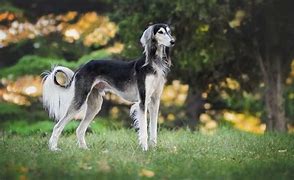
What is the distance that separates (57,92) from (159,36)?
6.03ft

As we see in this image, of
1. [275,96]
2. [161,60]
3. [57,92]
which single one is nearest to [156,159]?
[161,60]

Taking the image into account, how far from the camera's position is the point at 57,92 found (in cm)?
1074

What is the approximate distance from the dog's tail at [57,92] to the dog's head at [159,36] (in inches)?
54.7

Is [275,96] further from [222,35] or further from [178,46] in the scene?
[178,46]

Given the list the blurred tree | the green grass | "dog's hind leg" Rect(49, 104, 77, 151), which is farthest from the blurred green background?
"dog's hind leg" Rect(49, 104, 77, 151)

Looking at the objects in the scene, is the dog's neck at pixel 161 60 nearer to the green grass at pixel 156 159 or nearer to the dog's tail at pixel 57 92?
the green grass at pixel 156 159

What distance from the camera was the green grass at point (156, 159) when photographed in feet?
26.8

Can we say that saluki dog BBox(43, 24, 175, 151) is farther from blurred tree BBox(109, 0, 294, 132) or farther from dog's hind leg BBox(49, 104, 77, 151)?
blurred tree BBox(109, 0, 294, 132)

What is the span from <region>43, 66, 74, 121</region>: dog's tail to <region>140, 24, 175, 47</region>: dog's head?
4.56ft

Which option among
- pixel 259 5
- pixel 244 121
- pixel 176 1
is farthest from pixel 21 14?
pixel 244 121

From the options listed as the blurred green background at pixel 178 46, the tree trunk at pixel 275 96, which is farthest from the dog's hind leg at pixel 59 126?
the tree trunk at pixel 275 96

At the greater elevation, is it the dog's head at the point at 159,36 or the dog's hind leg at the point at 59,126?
the dog's head at the point at 159,36

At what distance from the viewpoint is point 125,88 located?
10.5 meters

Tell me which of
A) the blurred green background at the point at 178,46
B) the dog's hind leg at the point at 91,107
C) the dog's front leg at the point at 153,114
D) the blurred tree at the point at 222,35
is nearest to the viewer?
the dog's front leg at the point at 153,114
